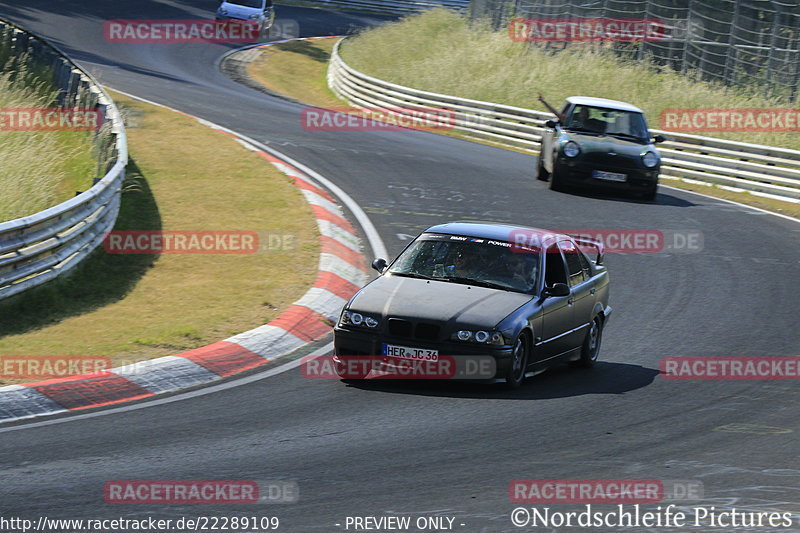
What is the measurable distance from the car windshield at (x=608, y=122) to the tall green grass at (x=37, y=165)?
8593mm

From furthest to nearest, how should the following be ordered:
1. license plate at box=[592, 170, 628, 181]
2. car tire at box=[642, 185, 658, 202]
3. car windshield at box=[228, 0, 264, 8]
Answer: car windshield at box=[228, 0, 264, 8] < car tire at box=[642, 185, 658, 202] < license plate at box=[592, 170, 628, 181]

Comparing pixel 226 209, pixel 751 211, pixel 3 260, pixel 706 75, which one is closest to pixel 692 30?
pixel 706 75

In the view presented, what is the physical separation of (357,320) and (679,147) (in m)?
17.6

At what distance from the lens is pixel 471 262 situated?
9.92m

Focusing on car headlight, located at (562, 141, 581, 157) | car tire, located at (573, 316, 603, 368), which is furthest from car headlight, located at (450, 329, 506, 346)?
car headlight, located at (562, 141, 581, 157)

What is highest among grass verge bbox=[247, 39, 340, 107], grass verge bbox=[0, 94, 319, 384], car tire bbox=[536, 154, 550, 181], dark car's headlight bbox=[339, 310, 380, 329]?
dark car's headlight bbox=[339, 310, 380, 329]

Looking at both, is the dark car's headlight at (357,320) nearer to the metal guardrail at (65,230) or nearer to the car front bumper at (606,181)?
the metal guardrail at (65,230)

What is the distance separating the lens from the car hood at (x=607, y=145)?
786 inches

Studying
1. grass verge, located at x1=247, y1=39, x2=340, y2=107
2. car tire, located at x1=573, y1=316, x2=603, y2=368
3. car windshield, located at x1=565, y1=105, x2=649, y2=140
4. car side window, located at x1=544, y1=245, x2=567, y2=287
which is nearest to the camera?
car side window, located at x1=544, y1=245, x2=567, y2=287

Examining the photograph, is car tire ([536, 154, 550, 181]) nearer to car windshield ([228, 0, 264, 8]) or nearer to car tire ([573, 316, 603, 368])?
car tire ([573, 316, 603, 368])

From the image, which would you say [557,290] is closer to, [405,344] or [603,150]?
[405,344]

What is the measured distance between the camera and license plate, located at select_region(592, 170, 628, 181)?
19844 mm

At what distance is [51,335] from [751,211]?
557 inches

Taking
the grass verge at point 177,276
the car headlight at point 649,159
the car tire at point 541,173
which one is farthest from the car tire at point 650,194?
the grass verge at point 177,276
